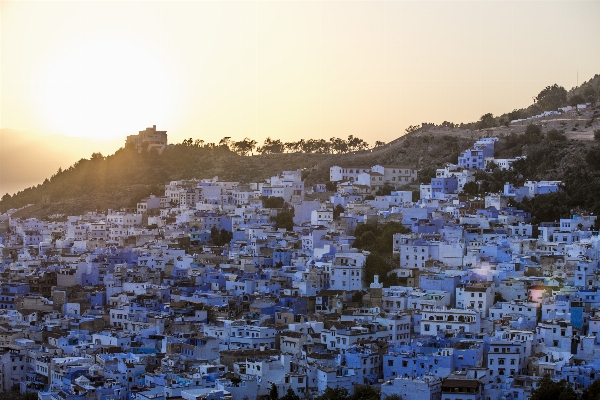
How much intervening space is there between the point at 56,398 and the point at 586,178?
20.3 m

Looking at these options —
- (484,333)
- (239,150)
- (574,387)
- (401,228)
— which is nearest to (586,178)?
(401,228)

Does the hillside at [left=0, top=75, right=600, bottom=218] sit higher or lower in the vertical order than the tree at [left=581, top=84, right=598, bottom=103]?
lower

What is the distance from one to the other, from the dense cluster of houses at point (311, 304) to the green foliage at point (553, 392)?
52cm

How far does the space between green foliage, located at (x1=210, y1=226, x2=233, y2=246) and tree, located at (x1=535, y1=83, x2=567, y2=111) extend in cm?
1941

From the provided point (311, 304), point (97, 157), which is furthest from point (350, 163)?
point (311, 304)

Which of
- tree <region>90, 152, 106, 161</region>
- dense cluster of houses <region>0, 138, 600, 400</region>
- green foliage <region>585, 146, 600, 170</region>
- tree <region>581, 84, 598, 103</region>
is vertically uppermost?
tree <region>581, 84, 598, 103</region>

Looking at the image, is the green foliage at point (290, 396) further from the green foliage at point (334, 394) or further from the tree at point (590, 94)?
the tree at point (590, 94)

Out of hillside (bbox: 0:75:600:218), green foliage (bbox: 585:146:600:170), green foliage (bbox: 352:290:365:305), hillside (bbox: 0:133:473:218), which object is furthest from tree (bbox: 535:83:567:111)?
green foliage (bbox: 352:290:365:305)

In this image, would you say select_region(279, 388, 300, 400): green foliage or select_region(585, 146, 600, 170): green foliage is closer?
select_region(279, 388, 300, 400): green foliage

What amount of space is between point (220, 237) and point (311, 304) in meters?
9.44

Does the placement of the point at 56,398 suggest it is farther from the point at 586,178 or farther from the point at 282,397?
the point at 586,178

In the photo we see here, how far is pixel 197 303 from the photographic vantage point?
26.2 metres

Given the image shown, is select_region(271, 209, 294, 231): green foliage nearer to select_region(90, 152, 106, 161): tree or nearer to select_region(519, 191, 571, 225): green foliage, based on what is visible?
select_region(519, 191, 571, 225): green foliage

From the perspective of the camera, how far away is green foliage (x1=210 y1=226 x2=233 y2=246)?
35156 mm
